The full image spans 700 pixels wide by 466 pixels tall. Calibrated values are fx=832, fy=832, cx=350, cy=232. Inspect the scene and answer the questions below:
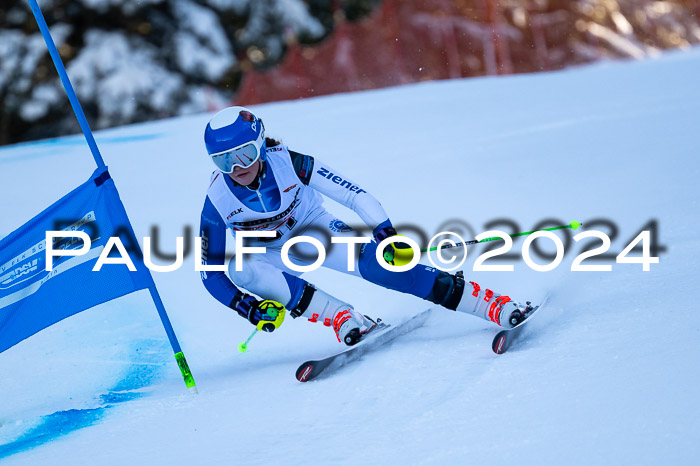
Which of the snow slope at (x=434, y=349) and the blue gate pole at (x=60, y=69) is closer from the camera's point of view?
the snow slope at (x=434, y=349)

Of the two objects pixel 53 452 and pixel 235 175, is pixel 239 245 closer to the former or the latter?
pixel 235 175

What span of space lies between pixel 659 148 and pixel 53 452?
554cm

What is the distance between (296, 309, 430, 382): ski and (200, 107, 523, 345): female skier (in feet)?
0.20

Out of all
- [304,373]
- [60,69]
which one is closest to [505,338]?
[304,373]

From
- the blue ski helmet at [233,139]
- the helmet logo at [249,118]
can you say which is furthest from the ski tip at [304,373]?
the helmet logo at [249,118]

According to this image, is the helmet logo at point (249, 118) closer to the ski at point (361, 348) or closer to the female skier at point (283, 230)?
the female skier at point (283, 230)

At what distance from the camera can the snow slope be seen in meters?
2.75

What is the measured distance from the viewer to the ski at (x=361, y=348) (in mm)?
3676

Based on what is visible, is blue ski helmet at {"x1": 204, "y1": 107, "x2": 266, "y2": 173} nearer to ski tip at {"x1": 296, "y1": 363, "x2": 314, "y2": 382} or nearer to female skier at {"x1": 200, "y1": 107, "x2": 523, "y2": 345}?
female skier at {"x1": 200, "y1": 107, "x2": 523, "y2": 345}

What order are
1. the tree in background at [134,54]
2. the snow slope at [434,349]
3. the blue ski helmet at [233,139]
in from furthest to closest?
1. the tree in background at [134,54]
2. the blue ski helmet at [233,139]
3. the snow slope at [434,349]

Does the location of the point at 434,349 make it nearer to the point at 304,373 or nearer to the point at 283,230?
the point at 304,373

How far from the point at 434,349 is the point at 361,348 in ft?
1.19

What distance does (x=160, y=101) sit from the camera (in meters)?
15.9

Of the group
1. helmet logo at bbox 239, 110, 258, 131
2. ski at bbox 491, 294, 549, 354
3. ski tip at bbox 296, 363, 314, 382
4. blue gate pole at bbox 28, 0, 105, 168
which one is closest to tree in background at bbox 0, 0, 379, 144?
blue gate pole at bbox 28, 0, 105, 168
